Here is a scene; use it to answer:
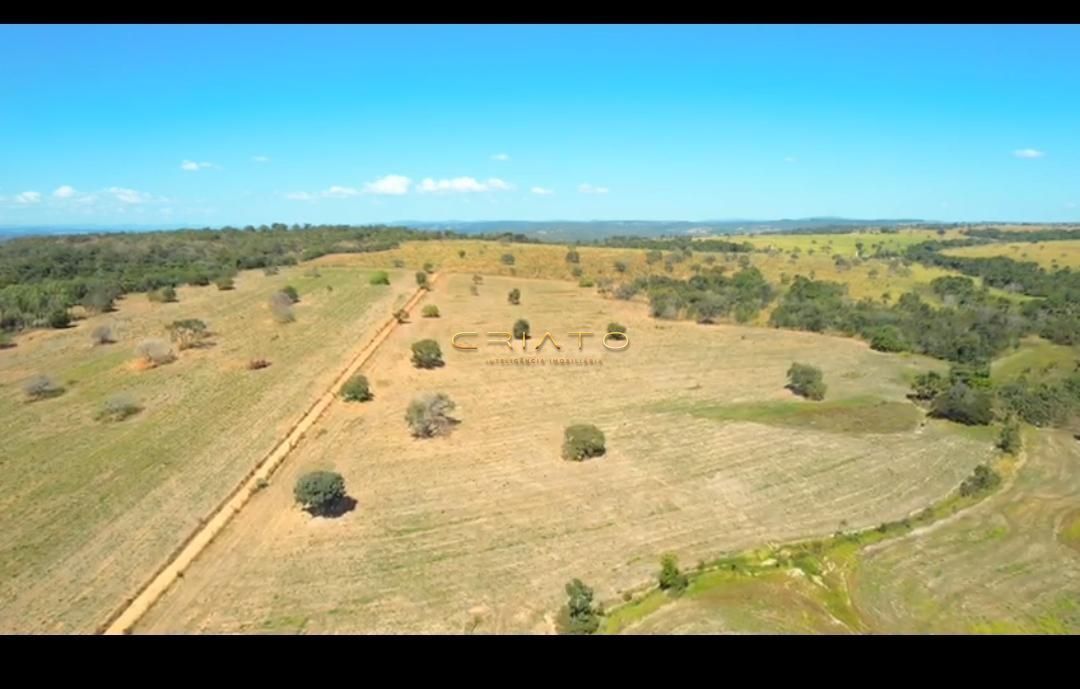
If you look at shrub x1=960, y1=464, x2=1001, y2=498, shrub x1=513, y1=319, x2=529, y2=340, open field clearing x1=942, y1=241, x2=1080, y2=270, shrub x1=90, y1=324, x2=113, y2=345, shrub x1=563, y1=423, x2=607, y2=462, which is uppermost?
open field clearing x1=942, y1=241, x2=1080, y2=270

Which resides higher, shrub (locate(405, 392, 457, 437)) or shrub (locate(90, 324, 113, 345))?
shrub (locate(90, 324, 113, 345))

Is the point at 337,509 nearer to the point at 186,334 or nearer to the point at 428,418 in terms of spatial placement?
the point at 428,418

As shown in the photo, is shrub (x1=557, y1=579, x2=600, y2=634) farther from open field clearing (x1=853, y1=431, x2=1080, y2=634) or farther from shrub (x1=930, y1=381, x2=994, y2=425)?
shrub (x1=930, y1=381, x2=994, y2=425)

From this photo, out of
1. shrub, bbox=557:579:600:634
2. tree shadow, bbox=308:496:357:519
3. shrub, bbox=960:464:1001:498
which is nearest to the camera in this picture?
shrub, bbox=557:579:600:634

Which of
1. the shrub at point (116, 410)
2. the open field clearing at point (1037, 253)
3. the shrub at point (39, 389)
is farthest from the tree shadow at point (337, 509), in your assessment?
the open field clearing at point (1037, 253)

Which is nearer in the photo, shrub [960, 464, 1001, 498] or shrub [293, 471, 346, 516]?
shrub [293, 471, 346, 516]

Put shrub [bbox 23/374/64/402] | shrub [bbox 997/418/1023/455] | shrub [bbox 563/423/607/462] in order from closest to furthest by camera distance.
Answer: shrub [bbox 563/423/607/462] → shrub [bbox 997/418/1023/455] → shrub [bbox 23/374/64/402]

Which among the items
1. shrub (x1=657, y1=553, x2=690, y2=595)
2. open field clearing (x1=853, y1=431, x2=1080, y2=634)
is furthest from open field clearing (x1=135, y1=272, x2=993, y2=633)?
open field clearing (x1=853, y1=431, x2=1080, y2=634)

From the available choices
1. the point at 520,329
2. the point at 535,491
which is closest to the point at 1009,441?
the point at 535,491
